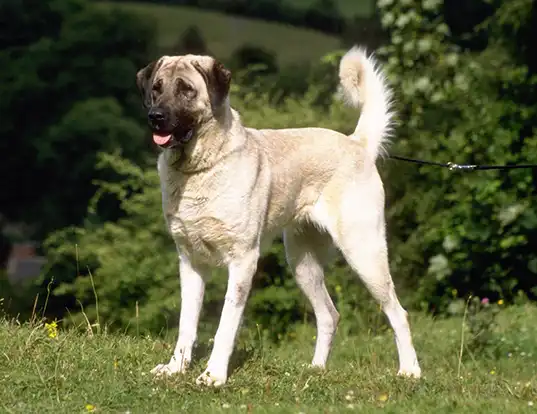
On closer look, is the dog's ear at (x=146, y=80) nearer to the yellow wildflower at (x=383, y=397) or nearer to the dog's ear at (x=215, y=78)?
the dog's ear at (x=215, y=78)

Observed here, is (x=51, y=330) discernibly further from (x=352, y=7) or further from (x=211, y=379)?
(x=352, y=7)

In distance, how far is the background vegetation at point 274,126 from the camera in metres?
11.5

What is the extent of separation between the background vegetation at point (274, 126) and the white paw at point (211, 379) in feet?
10.4

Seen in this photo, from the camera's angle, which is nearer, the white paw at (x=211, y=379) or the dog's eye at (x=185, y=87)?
the white paw at (x=211, y=379)

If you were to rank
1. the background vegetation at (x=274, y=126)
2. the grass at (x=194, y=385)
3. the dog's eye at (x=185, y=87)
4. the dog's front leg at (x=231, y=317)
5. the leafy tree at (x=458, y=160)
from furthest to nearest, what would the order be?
the background vegetation at (x=274, y=126) < the leafy tree at (x=458, y=160) < the dog's eye at (x=185, y=87) < the dog's front leg at (x=231, y=317) < the grass at (x=194, y=385)

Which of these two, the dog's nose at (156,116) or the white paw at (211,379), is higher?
the dog's nose at (156,116)

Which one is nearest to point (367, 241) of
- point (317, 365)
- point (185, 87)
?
point (317, 365)

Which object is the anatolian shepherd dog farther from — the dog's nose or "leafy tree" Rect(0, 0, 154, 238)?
"leafy tree" Rect(0, 0, 154, 238)

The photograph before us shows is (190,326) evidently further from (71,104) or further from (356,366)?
(71,104)

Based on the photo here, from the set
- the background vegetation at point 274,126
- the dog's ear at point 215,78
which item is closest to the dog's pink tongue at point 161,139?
the dog's ear at point 215,78

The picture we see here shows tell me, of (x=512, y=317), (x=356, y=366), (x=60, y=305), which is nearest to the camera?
(x=356, y=366)

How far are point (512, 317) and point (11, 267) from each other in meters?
9.10

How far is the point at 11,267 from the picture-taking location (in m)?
16.8

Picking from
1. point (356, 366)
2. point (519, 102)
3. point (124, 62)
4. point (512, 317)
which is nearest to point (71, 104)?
point (124, 62)
